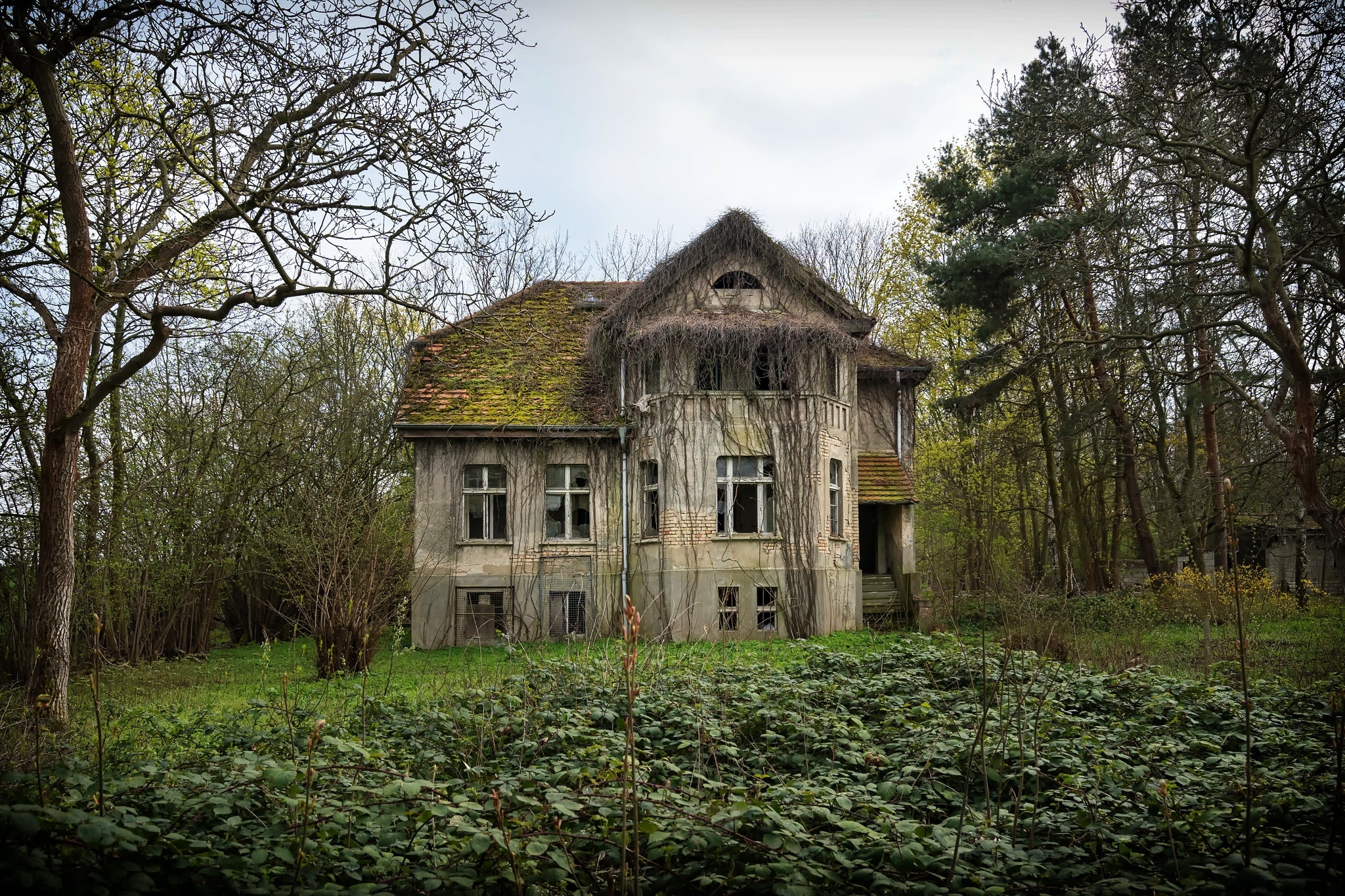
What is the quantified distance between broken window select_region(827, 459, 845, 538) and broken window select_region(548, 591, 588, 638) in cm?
598

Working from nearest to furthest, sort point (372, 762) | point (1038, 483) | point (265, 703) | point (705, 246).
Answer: point (372, 762)
point (265, 703)
point (705, 246)
point (1038, 483)

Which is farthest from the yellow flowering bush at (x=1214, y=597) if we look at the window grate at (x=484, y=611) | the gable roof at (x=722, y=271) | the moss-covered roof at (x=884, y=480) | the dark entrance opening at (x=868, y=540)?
the window grate at (x=484, y=611)

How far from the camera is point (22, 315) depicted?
511 inches

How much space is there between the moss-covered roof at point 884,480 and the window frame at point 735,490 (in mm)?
3460

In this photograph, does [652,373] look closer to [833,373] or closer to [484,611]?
[833,373]

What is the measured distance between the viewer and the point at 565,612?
70.9ft

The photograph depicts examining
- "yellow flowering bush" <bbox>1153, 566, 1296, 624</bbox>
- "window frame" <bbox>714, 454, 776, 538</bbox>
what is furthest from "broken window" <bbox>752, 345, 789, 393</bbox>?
"yellow flowering bush" <bbox>1153, 566, 1296, 624</bbox>

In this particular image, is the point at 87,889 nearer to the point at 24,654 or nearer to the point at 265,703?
the point at 265,703

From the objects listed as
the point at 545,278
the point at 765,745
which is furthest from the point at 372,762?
the point at 545,278

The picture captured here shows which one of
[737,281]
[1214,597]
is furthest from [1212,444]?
[737,281]

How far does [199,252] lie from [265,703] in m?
8.20

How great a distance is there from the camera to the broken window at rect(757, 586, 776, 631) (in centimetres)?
2066

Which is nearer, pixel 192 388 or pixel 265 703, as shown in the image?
pixel 265 703

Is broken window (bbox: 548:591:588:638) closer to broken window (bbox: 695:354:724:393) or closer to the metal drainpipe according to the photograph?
the metal drainpipe
